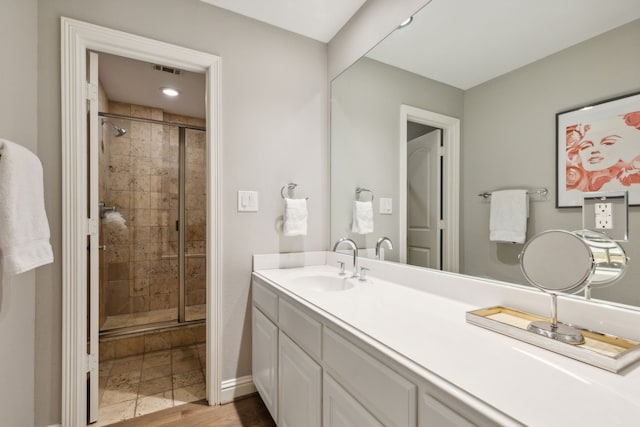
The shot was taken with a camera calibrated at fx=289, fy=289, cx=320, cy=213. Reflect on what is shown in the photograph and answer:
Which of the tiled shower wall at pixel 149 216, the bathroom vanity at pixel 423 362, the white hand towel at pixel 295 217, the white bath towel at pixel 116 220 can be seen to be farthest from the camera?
the tiled shower wall at pixel 149 216

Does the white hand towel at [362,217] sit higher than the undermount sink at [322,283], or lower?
higher

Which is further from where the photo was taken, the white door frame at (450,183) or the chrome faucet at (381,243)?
A: the chrome faucet at (381,243)

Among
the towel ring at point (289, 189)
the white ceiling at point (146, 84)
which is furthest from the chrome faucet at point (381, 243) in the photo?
the white ceiling at point (146, 84)

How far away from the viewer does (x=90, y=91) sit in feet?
4.96

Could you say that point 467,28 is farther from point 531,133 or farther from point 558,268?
point 558,268

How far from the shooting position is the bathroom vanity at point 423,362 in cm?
52

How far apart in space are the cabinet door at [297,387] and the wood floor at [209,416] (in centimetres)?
36

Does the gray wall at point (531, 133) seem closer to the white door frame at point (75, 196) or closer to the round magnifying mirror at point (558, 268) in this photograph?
the round magnifying mirror at point (558, 268)

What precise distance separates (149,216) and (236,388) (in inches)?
83.5

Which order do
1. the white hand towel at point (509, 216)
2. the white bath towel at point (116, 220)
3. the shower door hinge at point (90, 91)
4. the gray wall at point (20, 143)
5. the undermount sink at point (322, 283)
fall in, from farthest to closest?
1. the white bath towel at point (116, 220)
2. the undermount sink at point (322, 283)
3. the shower door hinge at point (90, 91)
4. the gray wall at point (20, 143)
5. the white hand towel at point (509, 216)

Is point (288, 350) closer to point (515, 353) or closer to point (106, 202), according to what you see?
point (515, 353)

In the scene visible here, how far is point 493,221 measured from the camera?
1099mm

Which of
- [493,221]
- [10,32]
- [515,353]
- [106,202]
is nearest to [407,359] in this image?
[515,353]

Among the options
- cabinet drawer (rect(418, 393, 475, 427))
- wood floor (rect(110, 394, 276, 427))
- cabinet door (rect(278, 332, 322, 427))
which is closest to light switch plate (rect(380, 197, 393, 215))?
cabinet door (rect(278, 332, 322, 427))
